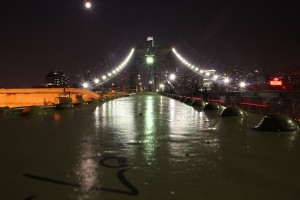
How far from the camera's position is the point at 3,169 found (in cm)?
771

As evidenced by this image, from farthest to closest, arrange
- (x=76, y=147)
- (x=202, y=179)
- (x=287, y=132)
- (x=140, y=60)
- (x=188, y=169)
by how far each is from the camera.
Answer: (x=140, y=60)
(x=287, y=132)
(x=76, y=147)
(x=188, y=169)
(x=202, y=179)

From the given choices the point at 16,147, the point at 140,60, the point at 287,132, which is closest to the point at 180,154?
the point at 16,147

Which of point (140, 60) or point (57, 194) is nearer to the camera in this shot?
point (57, 194)

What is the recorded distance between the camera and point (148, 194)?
572cm

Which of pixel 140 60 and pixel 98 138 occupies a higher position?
pixel 140 60

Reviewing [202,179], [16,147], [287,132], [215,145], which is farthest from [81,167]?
[287,132]

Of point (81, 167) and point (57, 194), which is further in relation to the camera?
point (81, 167)

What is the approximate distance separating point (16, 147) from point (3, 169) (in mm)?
3342

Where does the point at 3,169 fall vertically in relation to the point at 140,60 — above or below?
below

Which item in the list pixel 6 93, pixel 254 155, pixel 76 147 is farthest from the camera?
pixel 6 93

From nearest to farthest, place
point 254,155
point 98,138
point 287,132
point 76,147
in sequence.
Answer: point 254,155 < point 76,147 < point 98,138 < point 287,132

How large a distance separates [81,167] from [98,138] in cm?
511

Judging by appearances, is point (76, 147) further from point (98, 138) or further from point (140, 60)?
point (140, 60)

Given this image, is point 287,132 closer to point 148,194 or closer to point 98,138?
point 98,138
